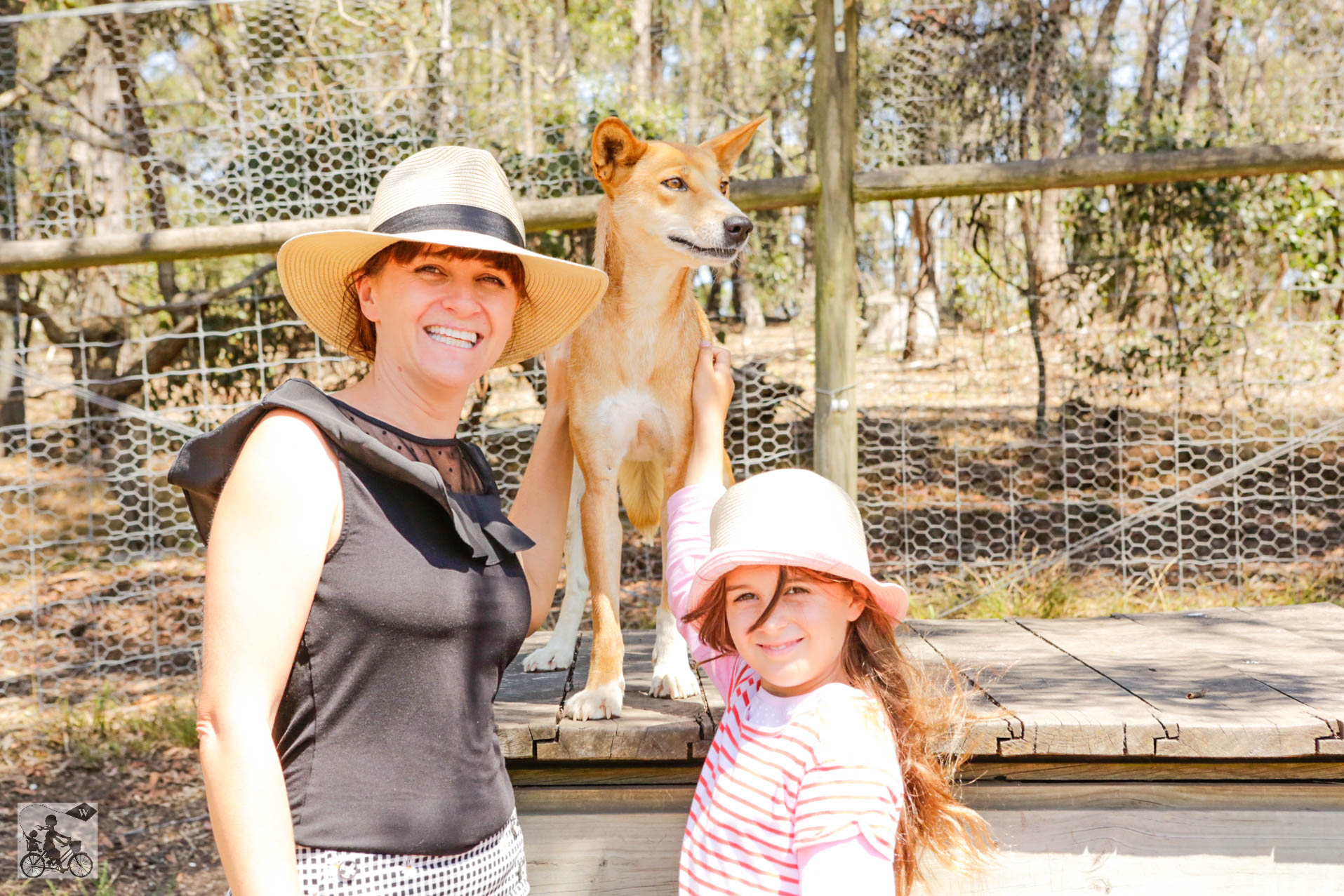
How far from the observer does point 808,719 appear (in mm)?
1750

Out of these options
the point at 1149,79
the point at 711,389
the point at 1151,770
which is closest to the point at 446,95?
the point at 711,389

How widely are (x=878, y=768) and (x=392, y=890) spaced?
2.52 ft

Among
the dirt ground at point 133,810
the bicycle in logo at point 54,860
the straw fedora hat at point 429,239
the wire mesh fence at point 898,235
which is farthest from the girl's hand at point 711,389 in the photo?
the bicycle in logo at point 54,860

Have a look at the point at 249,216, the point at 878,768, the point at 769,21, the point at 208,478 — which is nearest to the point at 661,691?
the point at 878,768

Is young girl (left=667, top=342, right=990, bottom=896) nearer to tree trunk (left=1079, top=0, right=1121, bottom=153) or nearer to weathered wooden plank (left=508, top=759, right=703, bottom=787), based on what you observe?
weathered wooden plank (left=508, top=759, right=703, bottom=787)

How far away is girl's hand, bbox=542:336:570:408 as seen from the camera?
8.82ft

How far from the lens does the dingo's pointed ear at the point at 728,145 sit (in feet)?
9.95

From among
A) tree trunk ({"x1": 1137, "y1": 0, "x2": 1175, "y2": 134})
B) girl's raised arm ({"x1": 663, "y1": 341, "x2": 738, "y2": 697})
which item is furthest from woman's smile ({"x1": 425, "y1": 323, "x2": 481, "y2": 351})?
tree trunk ({"x1": 1137, "y1": 0, "x2": 1175, "y2": 134})

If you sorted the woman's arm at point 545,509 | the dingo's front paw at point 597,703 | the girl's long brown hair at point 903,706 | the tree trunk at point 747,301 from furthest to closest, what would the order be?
the tree trunk at point 747,301, the dingo's front paw at point 597,703, the woman's arm at point 545,509, the girl's long brown hair at point 903,706

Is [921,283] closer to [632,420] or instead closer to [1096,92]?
[1096,92]

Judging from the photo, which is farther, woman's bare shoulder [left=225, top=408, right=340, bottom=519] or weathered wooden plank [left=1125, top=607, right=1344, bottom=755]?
weathered wooden plank [left=1125, top=607, right=1344, bottom=755]

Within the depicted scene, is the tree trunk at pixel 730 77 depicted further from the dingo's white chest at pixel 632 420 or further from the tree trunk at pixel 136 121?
the tree trunk at pixel 136 121

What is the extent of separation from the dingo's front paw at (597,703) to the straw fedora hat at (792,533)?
0.64 metres

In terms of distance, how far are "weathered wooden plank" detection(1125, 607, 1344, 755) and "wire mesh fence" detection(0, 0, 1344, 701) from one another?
36.6 inches
